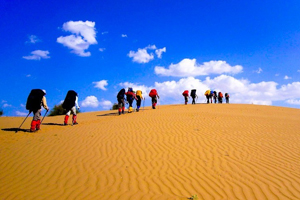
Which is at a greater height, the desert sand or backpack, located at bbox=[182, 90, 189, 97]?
backpack, located at bbox=[182, 90, 189, 97]

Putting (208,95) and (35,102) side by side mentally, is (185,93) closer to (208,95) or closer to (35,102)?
(208,95)

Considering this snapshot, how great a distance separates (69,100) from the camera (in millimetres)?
11602

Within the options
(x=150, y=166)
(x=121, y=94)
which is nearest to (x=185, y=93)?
(x=121, y=94)

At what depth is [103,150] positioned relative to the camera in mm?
6992

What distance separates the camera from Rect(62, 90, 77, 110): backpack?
11555 millimetres

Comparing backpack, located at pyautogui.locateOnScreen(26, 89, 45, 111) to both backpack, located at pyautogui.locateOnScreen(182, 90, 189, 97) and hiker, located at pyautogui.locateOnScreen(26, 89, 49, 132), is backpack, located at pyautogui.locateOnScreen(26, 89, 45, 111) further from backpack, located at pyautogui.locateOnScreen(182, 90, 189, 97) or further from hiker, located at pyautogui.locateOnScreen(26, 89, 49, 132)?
backpack, located at pyautogui.locateOnScreen(182, 90, 189, 97)

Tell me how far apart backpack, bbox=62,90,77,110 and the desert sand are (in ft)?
9.27

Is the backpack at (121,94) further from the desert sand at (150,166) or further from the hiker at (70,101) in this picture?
the desert sand at (150,166)

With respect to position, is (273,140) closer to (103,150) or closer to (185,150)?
(185,150)

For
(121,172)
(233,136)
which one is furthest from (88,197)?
(233,136)

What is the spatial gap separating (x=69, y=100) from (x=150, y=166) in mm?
7667

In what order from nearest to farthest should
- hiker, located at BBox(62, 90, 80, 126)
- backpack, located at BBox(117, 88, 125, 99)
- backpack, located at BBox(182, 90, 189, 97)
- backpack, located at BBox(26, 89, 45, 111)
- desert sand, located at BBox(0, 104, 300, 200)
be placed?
desert sand, located at BBox(0, 104, 300, 200)
backpack, located at BBox(26, 89, 45, 111)
hiker, located at BBox(62, 90, 80, 126)
backpack, located at BBox(117, 88, 125, 99)
backpack, located at BBox(182, 90, 189, 97)

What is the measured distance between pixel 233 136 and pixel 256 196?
4.96 metres

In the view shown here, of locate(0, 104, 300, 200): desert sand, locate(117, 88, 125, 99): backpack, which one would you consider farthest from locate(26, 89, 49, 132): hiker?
locate(117, 88, 125, 99): backpack
